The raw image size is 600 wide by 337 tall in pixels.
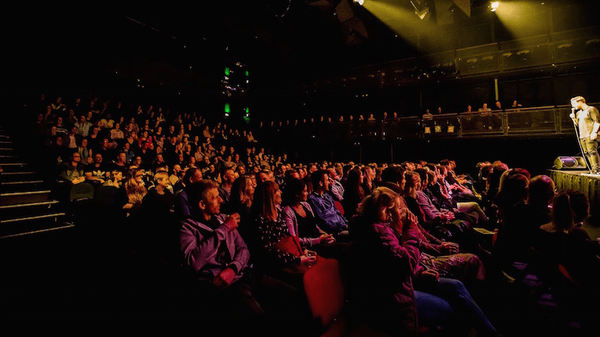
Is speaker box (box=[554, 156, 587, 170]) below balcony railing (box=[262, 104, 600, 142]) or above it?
below

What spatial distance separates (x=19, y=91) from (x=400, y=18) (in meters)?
A: 15.3

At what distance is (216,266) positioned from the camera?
7.02 ft

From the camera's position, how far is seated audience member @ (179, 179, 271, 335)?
6.48ft

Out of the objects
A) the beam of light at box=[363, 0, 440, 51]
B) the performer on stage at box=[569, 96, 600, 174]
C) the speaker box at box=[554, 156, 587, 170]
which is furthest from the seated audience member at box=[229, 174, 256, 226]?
the beam of light at box=[363, 0, 440, 51]

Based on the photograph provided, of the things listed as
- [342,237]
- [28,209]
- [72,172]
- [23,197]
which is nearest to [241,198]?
[342,237]

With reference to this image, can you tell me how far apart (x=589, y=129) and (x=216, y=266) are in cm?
761

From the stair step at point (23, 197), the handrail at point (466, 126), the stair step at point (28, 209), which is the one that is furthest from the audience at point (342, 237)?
the handrail at point (466, 126)

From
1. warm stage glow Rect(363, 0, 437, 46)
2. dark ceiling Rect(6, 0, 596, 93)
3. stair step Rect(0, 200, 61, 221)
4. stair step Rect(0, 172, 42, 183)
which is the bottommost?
stair step Rect(0, 200, 61, 221)

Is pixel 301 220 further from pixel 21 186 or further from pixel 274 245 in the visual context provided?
pixel 21 186

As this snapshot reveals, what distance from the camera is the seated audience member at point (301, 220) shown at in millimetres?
2928

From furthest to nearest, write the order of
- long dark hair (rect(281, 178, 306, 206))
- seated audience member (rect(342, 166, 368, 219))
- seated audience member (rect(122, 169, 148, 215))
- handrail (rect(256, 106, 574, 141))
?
handrail (rect(256, 106, 574, 141)), seated audience member (rect(122, 169, 148, 215)), seated audience member (rect(342, 166, 368, 219)), long dark hair (rect(281, 178, 306, 206))

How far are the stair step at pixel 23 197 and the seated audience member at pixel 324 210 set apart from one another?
18.6 ft

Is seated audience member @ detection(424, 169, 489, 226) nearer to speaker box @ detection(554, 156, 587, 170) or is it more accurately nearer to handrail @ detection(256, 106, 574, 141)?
speaker box @ detection(554, 156, 587, 170)

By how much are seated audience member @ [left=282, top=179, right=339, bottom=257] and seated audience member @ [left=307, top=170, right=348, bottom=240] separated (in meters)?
0.22
